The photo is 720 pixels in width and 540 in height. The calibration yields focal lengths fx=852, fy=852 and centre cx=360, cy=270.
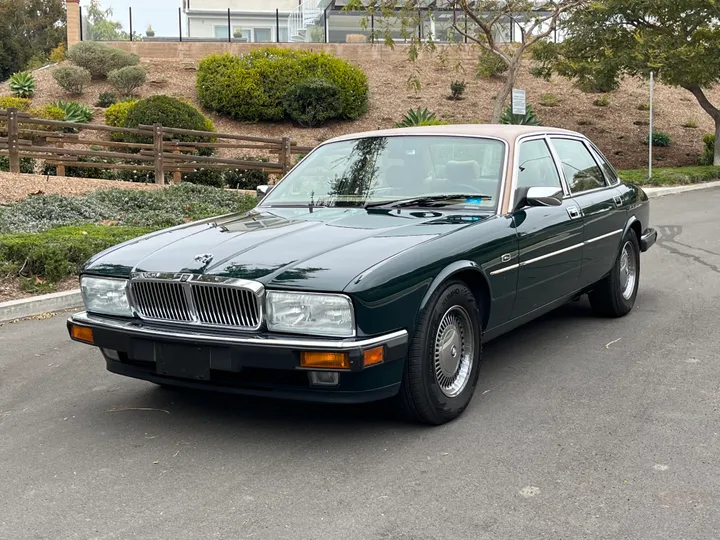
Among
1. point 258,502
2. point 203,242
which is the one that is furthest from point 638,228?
point 258,502

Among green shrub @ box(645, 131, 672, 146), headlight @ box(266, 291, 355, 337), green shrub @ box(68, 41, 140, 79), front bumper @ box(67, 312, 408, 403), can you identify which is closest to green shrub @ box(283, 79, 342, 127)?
green shrub @ box(68, 41, 140, 79)

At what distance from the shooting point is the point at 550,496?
3.50m

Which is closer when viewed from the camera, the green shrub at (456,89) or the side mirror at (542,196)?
the side mirror at (542,196)

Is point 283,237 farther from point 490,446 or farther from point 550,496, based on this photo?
point 550,496

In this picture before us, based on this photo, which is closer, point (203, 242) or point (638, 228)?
point (203, 242)

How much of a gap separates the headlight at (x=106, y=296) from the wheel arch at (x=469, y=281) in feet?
4.94

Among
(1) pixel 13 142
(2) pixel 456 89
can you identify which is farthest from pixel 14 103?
(2) pixel 456 89

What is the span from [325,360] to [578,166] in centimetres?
336

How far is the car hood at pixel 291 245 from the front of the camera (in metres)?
3.95

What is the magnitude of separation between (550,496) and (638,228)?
411 cm

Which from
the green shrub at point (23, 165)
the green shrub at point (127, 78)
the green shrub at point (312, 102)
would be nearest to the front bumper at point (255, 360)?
the green shrub at point (23, 165)

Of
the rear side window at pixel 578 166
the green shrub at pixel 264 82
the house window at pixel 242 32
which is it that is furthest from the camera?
the house window at pixel 242 32

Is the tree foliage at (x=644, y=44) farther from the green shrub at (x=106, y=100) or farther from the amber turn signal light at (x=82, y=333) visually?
the amber turn signal light at (x=82, y=333)

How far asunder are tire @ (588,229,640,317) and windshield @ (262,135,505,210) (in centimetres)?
179
